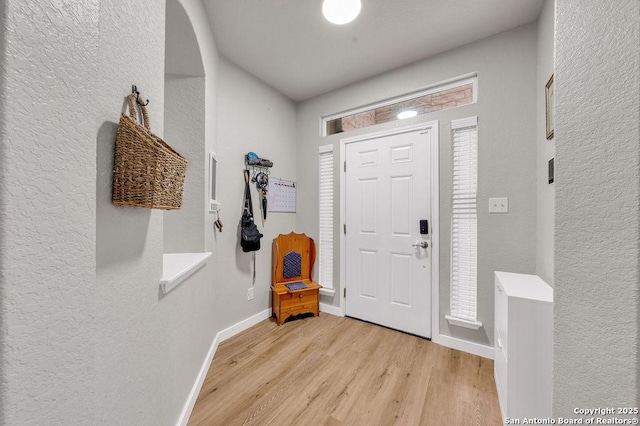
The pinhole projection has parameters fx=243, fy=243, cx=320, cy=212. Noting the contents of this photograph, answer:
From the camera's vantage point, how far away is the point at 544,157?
5.36 ft

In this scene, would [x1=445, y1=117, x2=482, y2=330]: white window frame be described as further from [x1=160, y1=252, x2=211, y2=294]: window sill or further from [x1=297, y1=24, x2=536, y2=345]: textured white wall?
[x1=160, y1=252, x2=211, y2=294]: window sill

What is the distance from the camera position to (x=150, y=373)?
95cm

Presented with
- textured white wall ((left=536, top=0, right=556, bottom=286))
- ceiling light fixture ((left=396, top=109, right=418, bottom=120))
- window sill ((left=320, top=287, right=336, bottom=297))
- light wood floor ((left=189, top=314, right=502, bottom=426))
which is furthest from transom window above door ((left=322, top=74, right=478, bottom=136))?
light wood floor ((left=189, top=314, right=502, bottom=426))

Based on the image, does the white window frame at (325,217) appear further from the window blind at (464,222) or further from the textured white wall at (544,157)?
the textured white wall at (544,157)

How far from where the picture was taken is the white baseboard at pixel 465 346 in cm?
193

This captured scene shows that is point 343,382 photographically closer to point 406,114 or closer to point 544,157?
point 544,157

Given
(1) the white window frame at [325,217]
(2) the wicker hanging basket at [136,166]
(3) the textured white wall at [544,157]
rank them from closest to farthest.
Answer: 1. (2) the wicker hanging basket at [136,166]
2. (3) the textured white wall at [544,157]
3. (1) the white window frame at [325,217]

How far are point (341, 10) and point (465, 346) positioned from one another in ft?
9.01

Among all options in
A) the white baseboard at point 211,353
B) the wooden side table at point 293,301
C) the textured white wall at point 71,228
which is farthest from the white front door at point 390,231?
the textured white wall at point 71,228

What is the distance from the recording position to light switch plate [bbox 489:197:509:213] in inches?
74.5

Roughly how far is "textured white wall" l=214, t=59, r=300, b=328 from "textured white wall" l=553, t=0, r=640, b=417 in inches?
83.8

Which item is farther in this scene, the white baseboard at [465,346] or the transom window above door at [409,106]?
the transom window above door at [409,106]

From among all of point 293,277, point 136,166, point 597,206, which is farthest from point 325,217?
point 597,206

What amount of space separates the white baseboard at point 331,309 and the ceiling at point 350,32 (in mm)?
2489
